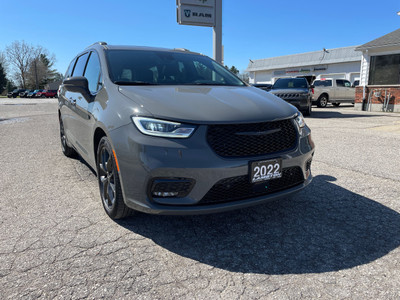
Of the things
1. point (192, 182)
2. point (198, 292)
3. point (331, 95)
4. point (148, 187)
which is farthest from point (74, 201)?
point (331, 95)

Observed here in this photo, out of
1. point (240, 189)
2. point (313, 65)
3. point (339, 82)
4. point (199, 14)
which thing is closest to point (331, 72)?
point (313, 65)

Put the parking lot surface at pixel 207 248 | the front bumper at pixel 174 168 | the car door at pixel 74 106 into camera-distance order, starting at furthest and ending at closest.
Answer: the car door at pixel 74 106 → the front bumper at pixel 174 168 → the parking lot surface at pixel 207 248

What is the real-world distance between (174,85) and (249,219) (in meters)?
1.45

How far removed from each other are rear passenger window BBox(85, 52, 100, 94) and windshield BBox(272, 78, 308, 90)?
408 inches

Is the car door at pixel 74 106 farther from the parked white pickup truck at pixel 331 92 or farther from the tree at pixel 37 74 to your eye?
the tree at pixel 37 74

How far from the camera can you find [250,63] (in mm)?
43938

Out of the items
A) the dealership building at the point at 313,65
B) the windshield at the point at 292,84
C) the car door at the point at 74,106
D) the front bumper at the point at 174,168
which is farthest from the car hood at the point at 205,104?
the dealership building at the point at 313,65

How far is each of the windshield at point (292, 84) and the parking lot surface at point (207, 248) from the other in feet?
30.8

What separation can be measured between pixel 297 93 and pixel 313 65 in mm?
27424

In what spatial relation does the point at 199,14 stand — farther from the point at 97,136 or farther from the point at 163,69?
the point at 97,136

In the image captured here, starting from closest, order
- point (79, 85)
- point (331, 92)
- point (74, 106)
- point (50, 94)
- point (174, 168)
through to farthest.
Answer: point (174, 168), point (79, 85), point (74, 106), point (331, 92), point (50, 94)

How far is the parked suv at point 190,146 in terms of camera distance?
205 centimetres

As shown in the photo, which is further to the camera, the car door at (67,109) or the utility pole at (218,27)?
the utility pole at (218,27)

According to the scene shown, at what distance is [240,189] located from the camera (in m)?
2.20
